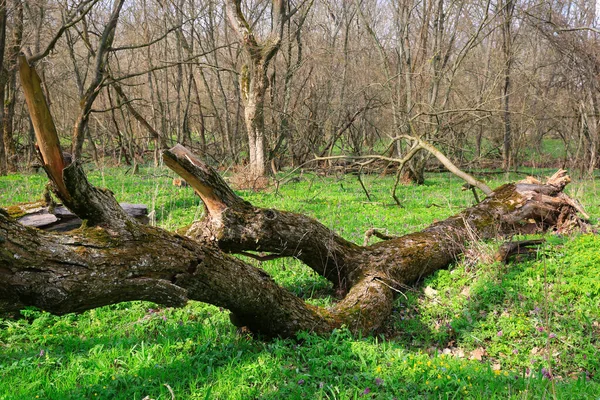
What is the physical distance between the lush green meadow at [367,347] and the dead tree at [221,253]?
30 centimetres

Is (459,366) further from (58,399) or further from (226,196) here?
(58,399)

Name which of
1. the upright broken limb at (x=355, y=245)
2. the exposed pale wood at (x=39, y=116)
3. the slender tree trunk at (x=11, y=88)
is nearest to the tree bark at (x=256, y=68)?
the slender tree trunk at (x=11, y=88)

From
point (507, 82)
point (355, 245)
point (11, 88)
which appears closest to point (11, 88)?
point (11, 88)

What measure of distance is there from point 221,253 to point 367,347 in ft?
4.81

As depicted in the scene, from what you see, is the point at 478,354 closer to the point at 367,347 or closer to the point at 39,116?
the point at 367,347

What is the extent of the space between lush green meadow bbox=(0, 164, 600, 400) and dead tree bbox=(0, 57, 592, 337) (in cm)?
30

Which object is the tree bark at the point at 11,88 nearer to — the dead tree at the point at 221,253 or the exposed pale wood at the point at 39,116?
the dead tree at the point at 221,253

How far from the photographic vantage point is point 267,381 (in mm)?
3186

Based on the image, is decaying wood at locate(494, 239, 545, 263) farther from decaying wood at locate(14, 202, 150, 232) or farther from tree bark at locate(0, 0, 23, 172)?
tree bark at locate(0, 0, 23, 172)

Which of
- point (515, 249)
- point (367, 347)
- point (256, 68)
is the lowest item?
point (367, 347)

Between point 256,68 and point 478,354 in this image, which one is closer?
point 478,354

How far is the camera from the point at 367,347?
11.8 ft

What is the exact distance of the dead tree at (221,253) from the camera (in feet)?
7.98

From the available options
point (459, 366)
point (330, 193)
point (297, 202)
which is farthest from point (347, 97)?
point (459, 366)
